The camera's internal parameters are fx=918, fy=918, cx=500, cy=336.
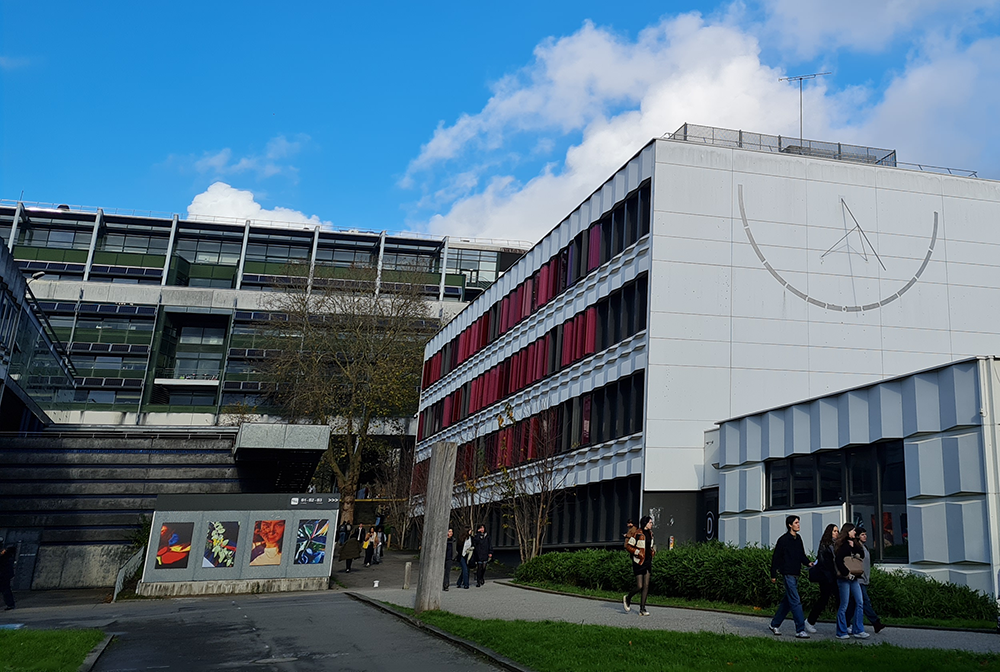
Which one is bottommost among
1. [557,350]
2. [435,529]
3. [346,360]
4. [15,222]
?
[435,529]

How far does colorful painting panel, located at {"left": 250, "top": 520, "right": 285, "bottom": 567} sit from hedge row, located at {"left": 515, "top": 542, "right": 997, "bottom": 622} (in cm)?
813

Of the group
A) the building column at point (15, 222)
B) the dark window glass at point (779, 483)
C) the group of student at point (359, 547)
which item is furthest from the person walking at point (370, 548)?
the building column at point (15, 222)

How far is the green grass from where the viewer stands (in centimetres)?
1153

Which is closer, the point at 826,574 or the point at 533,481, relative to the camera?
the point at 826,574

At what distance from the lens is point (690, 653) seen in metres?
11.1

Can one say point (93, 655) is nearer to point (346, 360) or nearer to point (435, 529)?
point (435, 529)

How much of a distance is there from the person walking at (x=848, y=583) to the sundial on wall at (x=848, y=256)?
18820 millimetres

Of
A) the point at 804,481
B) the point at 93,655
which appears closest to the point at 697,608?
the point at 804,481

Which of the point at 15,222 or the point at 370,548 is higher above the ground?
the point at 15,222

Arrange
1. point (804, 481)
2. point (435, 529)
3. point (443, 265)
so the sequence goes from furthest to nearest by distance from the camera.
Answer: point (443, 265), point (804, 481), point (435, 529)

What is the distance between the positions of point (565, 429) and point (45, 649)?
82.1ft

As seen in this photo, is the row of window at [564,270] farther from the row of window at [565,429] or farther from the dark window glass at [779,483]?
the dark window glass at [779,483]

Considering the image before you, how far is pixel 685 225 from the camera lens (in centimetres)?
3094

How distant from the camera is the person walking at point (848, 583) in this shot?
508 inches
